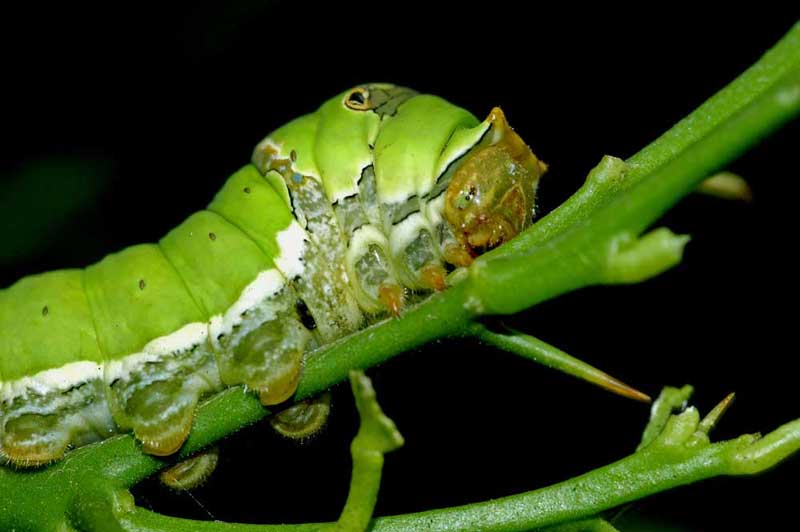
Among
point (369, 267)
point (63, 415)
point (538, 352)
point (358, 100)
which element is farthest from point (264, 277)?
point (538, 352)

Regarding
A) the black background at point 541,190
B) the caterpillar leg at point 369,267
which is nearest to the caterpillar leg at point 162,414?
the caterpillar leg at point 369,267

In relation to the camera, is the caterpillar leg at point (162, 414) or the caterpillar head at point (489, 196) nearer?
the caterpillar leg at point (162, 414)

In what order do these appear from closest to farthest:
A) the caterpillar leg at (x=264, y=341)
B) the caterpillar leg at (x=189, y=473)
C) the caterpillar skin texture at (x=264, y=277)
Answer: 1. the caterpillar leg at (x=264, y=341)
2. the caterpillar skin texture at (x=264, y=277)
3. the caterpillar leg at (x=189, y=473)

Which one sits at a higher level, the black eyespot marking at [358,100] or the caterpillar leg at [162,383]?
the black eyespot marking at [358,100]

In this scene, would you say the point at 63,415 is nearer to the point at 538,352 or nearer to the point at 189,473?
the point at 189,473

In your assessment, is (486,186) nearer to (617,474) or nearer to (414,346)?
(414,346)

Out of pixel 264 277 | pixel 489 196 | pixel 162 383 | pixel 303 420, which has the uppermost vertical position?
pixel 489 196

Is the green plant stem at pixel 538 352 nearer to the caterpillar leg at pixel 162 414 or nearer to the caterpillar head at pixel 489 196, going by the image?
the caterpillar head at pixel 489 196
